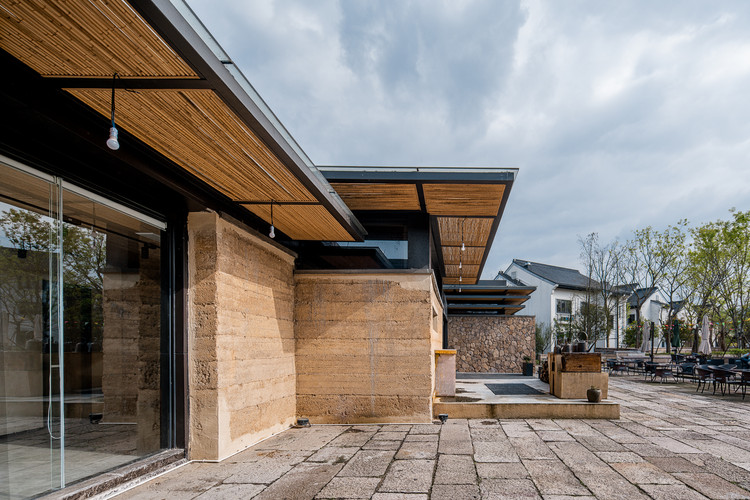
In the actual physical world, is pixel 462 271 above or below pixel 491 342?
above

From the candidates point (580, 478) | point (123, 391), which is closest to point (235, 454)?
point (123, 391)

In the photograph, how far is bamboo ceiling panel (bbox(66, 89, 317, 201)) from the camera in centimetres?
359

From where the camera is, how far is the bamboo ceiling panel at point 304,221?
6738mm

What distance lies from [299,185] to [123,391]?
281 centimetres

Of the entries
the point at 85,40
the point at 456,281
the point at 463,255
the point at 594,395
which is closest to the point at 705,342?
the point at 456,281

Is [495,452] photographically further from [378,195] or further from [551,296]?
[551,296]

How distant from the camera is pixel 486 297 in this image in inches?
819

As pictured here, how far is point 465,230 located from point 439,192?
8.14ft

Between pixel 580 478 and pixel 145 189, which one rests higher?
pixel 145 189

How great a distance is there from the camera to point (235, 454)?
6184 mm

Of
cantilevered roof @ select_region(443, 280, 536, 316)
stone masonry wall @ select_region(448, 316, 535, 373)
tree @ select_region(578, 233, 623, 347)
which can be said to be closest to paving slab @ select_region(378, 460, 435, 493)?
cantilevered roof @ select_region(443, 280, 536, 316)

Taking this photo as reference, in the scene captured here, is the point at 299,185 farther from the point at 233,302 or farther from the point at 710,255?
the point at 710,255

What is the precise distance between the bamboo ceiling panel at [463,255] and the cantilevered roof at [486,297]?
4992mm

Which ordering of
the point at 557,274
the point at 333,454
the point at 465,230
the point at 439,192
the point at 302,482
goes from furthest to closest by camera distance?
1. the point at 557,274
2. the point at 465,230
3. the point at 439,192
4. the point at 333,454
5. the point at 302,482
